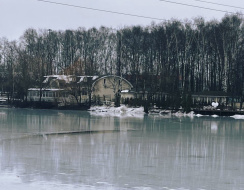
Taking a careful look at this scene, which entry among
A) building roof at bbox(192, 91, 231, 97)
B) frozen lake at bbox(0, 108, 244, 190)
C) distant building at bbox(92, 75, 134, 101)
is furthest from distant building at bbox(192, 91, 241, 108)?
frozen lake at bbox(0, 108, 244, 190)

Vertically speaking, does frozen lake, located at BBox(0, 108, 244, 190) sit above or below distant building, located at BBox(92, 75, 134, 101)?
below

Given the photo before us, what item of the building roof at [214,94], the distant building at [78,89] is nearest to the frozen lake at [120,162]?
the building roof at [214,94]

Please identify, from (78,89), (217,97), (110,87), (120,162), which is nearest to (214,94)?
(217,97)

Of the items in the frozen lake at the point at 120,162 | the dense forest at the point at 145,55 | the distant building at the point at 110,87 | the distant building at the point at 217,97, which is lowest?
the frozen lake at the point at 120,162

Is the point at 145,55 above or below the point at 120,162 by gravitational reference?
above

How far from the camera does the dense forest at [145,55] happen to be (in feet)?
241

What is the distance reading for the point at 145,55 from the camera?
87.5 metres

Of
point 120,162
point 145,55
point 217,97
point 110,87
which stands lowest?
point 120,162

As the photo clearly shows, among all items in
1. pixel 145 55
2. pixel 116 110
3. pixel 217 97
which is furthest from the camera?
pixel 145 55

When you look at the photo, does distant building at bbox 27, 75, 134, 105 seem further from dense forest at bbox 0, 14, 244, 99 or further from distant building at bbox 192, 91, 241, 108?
distant building at bbox 192, 91, 241, 108

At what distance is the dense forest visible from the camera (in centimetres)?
7356

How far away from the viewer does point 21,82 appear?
274 feet

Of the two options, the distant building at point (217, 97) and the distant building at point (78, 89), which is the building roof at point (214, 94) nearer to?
the distant building at point (217, 97)

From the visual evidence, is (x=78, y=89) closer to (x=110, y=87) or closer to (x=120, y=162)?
(x=110, y=87)
